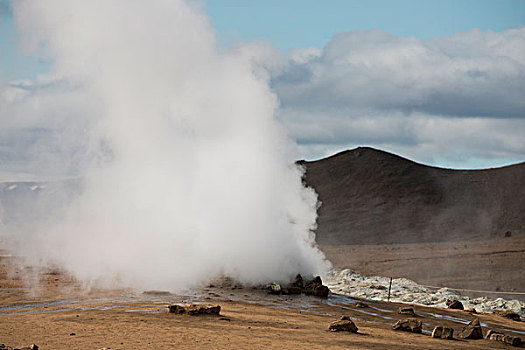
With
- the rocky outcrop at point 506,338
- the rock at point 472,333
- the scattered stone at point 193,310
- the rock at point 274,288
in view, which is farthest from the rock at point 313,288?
the scattered stone at point 193,310

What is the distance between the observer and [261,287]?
20156mm

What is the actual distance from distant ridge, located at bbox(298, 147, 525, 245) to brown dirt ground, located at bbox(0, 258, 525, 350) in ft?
124

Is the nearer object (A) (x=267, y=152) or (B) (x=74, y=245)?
(A) (x=267, y=152)

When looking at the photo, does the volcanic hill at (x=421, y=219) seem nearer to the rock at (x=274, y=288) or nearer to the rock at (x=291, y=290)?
the rock at (x=291, y=290)

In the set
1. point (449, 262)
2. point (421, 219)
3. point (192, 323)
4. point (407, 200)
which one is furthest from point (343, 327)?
point (407, 200)

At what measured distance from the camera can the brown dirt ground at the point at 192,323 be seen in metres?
11.0

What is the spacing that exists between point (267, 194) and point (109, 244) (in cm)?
682

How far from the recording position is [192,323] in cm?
1283

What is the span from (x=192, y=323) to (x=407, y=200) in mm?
54472

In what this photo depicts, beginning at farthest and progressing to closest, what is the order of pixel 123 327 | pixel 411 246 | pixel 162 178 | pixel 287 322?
pixel 411 246, pixel 162 178, pixel 287 322, pixel 123 327

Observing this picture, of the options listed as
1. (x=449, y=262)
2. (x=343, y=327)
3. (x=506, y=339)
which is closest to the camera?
(x=343, y=327)

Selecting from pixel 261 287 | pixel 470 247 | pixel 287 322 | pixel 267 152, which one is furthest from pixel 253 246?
pixel 470 247

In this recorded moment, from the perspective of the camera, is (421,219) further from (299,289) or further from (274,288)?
(274,288)

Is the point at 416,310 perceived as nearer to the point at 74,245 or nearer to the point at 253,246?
the point at 253,246
